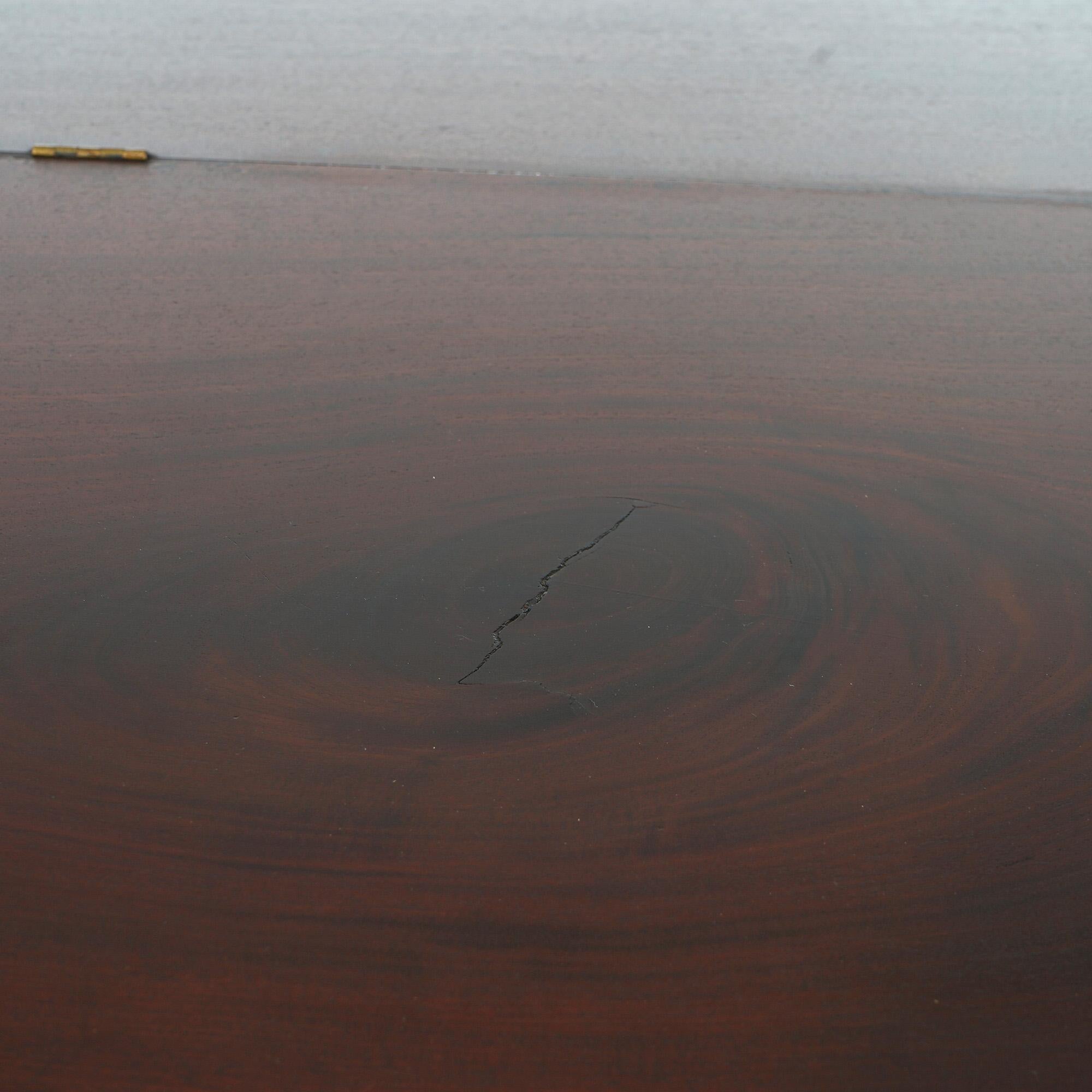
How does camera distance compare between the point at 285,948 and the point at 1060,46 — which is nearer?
the point at 285,948

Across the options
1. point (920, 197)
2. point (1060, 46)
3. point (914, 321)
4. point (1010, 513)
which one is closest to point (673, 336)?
point (914, 321)

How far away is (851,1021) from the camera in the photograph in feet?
2.70

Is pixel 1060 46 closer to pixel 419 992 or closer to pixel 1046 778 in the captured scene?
pixel 1046 778

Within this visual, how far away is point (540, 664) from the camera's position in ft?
3.55

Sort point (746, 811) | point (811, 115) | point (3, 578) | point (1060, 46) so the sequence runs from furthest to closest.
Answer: point (1060, 46), point (811, 115), point (3, 578), point (746, 811)

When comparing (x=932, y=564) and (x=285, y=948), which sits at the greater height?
(x=932, y=564)

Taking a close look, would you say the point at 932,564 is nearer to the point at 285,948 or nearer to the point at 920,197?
the point at 285,948

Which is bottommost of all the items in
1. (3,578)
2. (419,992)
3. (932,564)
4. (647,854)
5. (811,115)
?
(419,992)

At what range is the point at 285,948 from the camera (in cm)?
85

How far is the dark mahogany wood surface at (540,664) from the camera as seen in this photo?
826 millimetres

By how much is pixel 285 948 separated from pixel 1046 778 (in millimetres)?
642

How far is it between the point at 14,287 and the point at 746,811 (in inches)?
50.3

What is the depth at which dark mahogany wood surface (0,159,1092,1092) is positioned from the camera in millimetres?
826

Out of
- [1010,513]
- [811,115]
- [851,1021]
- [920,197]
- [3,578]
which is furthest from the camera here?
[811,115]
